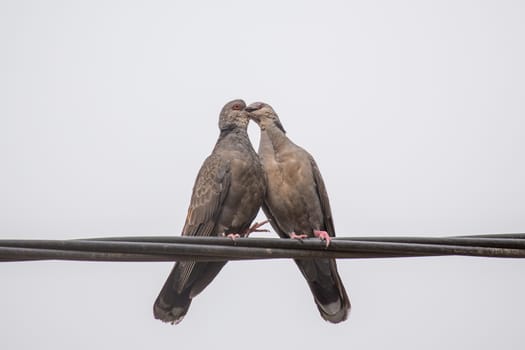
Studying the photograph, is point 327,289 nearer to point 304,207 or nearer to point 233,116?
point 304,207

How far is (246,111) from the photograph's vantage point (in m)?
6.93

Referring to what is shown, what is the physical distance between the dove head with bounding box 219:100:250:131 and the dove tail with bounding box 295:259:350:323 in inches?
51.8

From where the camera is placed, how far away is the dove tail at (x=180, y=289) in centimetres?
572

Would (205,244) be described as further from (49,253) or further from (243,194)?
(243,194)

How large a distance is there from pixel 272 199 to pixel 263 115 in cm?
87

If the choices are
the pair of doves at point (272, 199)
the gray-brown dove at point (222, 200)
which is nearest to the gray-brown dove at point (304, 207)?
the pair of doves at point (272, 199)

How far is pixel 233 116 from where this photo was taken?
6918 mm

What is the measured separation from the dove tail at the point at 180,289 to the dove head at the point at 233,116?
1.40 m

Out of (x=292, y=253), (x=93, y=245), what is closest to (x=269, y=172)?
(x=292, y=253)

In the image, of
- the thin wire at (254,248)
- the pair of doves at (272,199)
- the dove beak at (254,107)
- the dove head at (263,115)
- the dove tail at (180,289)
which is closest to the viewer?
the thin wire at (254,248)

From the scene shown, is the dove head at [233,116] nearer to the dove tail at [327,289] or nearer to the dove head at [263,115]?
the dove head at [263,115]

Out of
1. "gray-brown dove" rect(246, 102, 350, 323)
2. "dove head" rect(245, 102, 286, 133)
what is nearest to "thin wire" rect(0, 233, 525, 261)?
"gray-brown dove" rect(246, 102, 350, 323)

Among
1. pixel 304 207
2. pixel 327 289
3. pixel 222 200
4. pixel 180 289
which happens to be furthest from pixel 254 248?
pixel 327 289

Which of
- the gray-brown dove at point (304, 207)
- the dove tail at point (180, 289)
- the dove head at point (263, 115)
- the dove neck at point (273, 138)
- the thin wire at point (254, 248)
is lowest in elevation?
the thin wire at point (254, 248)
